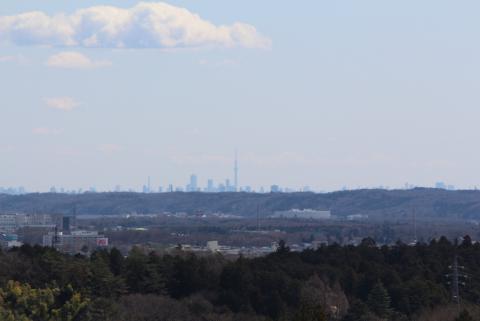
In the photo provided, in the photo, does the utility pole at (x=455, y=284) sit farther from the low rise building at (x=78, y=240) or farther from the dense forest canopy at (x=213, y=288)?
the low rise building at (x=78, y=240)

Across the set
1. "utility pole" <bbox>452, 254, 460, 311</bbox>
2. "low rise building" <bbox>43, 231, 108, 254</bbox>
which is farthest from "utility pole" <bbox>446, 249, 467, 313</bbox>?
"low rise building" <bbox>43, 231, 108, 254</bbox>

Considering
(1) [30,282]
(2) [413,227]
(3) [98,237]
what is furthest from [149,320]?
(2) [413,227]

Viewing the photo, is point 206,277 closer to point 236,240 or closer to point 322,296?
point 322,296

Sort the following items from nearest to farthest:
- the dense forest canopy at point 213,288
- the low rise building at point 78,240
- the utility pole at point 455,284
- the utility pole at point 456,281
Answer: the utility pole at point 455,284
the utility pole at point 456,281
the dense forest canopy at point 213,288
the low rise building at point 78,240

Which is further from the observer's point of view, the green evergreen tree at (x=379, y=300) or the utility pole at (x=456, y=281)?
the green evergreen tree at (x=379, y=300)

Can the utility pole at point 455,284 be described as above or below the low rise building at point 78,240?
below

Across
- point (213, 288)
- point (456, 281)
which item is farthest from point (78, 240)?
point (456, 281)

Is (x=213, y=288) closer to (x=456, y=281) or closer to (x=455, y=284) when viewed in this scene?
(x=455, y=284)

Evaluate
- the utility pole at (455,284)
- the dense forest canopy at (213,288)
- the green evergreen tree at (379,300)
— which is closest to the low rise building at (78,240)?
the dense forest canopy at (213,288)

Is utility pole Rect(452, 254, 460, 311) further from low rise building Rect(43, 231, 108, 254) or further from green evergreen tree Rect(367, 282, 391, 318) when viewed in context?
low rise building Rect(43, 231, 108, 254)
